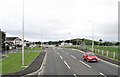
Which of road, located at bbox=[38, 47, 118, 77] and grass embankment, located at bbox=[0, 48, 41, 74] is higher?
grass embankment, located at bbox=[0, 48, 41, 74]

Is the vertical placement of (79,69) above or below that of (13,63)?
below

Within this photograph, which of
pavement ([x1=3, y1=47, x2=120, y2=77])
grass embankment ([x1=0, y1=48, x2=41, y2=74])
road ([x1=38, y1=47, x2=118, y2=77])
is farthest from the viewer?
grass embankment ([x1=0, y1=48, x2=41, y2=74])

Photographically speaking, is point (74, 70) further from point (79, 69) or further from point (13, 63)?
point (13, 63)

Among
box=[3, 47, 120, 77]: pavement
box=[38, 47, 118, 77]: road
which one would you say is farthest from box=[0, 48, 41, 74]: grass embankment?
box=[38, 47, 118, 77]: road

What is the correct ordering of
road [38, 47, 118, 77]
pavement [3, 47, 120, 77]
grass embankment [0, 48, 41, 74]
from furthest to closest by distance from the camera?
1. grass embankment [0, 48, 41, 74]
2. road [38, 47, 118, 77]
3. pavement [3, 47, 120, 77]

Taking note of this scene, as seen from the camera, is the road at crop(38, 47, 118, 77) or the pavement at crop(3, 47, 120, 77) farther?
the road at crop(38, 47, 118, 77)

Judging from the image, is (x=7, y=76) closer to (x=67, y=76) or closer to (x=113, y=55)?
(x=67, y=76)

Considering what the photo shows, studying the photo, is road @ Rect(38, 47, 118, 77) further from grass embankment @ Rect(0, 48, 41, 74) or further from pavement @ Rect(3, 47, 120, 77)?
grass embankment @ Rect(0, 48, 41, 74)

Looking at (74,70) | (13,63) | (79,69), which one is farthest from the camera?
(13,63)

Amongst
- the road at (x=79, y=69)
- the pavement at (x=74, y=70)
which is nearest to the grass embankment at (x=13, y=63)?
the pavement at (x=74, y=70)

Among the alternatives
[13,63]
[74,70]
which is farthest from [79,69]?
[13,63]

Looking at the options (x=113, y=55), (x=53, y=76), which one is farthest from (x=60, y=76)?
(x=113, y=55)

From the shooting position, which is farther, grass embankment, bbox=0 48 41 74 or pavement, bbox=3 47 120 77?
grass embankment, bbox=0 48 41 74

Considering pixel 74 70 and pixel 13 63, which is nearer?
pixel 74 70
